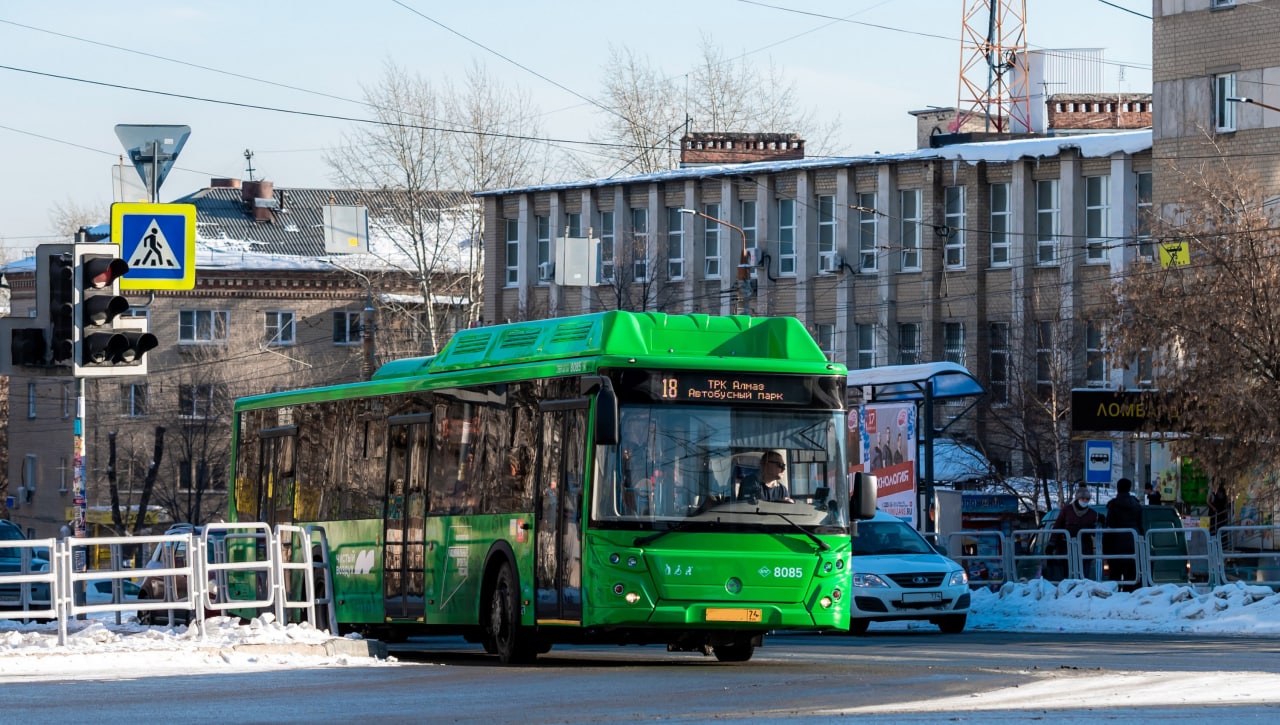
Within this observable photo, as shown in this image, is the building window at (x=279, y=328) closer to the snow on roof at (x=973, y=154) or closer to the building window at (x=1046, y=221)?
the snow on roof at (x=973, y=154)

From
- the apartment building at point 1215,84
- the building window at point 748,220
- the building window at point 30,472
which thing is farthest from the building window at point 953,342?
the building window at point 30,472

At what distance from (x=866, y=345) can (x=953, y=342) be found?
3.21m

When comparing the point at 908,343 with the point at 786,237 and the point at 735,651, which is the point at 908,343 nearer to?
the point at 786,237

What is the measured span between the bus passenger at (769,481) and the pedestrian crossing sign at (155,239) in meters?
7.19

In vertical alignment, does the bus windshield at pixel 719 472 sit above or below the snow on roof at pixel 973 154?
below

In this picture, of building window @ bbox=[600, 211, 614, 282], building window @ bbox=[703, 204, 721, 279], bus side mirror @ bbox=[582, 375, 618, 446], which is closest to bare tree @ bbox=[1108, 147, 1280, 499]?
bus side mirror @ bbox=[582, 375, 618, 446]

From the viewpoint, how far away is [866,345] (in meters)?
65.8

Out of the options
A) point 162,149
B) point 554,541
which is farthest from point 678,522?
point 162,149

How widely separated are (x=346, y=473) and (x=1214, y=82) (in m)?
34.7

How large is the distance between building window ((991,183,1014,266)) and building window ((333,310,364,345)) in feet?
110

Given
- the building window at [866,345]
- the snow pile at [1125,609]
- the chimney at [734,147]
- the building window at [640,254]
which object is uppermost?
the chimney at [734,147]

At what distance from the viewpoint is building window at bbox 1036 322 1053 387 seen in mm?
57500

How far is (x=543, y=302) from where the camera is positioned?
73.6 metres

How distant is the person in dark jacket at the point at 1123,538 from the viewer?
96.6 ft
